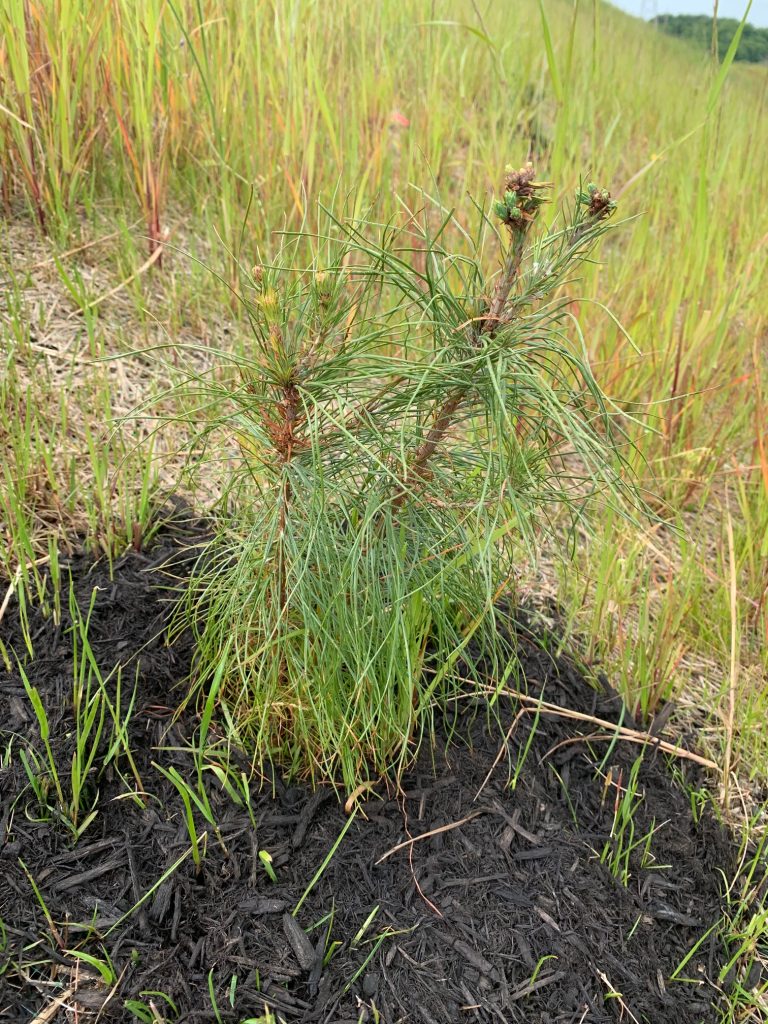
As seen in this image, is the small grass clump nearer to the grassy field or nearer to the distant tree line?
the grassy field

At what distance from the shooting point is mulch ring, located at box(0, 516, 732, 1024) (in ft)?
3.67

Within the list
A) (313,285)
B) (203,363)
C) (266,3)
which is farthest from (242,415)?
(266,3)

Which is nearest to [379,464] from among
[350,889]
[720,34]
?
[350,889]

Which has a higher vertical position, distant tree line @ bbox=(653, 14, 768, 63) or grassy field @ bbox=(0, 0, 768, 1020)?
distant tree line @ bbox=(653, 14, 768, 63)

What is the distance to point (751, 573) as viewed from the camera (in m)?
2.05

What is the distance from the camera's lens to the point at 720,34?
6145mm

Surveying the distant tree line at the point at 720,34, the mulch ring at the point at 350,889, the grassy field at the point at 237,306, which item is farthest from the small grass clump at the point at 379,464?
the distant tree line at the point at 720,34

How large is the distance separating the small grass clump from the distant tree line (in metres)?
3.06

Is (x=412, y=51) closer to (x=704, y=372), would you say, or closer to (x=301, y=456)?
(x=704, y=372)

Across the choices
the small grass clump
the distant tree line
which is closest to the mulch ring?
the small grass clump

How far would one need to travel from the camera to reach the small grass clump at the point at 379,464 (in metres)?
0.98

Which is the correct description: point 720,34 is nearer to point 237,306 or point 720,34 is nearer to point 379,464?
point 237,306

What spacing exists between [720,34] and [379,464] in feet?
22.5

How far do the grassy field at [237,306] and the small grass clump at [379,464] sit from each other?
1.16 feet
